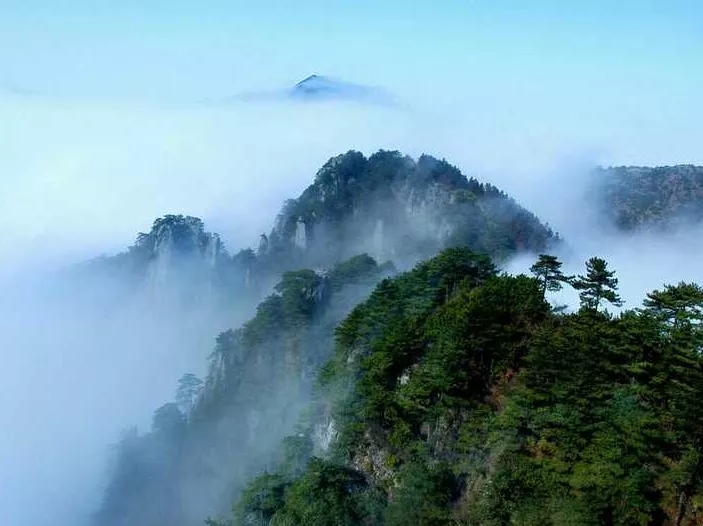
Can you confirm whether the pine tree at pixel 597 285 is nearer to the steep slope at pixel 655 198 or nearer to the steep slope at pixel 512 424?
the steep slope at pixel 512 424

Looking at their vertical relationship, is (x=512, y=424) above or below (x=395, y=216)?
below

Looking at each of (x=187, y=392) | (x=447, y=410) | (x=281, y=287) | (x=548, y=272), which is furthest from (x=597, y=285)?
(x=187, y=392)

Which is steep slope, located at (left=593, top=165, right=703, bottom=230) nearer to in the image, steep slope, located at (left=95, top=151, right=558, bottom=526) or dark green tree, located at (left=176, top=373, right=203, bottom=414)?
steep slope, located at (left=95, top=151, right=558, bottom=526)

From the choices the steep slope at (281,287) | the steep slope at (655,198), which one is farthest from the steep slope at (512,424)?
the steep slope at (655,198)

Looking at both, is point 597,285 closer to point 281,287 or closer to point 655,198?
point 281,287

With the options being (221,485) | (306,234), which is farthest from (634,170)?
(221,485)

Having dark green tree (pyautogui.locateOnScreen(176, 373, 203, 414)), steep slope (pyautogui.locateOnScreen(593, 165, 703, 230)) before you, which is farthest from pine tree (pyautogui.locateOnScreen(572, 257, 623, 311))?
steep slope (pyautogui.locateOnScreen(593, 165, 703, 230))

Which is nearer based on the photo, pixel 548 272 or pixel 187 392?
pixel 548 272
